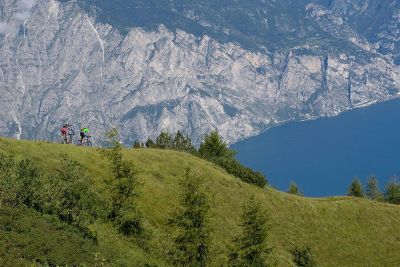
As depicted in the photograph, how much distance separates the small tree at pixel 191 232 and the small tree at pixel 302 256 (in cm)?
2377

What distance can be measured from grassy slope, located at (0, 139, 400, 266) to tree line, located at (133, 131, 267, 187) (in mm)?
3200

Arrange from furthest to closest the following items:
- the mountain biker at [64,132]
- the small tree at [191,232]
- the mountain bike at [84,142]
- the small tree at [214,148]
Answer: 1. the small tree at [214,148]
2. the mountain bike at [84,142]
3. the mountain biker at [64,132]
4. the small tree at [191,232]

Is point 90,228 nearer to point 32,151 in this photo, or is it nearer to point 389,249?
point 32,151

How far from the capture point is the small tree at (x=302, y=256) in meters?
62.0

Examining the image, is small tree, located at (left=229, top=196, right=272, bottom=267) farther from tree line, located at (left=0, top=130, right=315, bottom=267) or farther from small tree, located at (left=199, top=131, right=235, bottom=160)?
small tree, located at (left=199, top=131, right=235, bottom=160)

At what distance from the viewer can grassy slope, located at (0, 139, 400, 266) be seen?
183 feet

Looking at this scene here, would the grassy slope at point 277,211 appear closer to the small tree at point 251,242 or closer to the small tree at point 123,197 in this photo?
the small tree at point 123,197

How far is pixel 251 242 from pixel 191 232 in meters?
6.26

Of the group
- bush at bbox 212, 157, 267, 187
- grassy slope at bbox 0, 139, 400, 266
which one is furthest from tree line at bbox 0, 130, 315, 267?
bush at bbox 212, 157, 267, 187

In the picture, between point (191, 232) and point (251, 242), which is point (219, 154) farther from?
point (191, 232)

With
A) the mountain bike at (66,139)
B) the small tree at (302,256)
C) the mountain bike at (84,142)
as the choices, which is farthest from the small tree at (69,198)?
the small tree at (302,256)

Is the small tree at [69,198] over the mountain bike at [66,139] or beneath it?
beneath

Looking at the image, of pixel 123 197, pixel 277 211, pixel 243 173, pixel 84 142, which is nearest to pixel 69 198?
pixel 123 197

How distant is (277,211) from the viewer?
238ft
